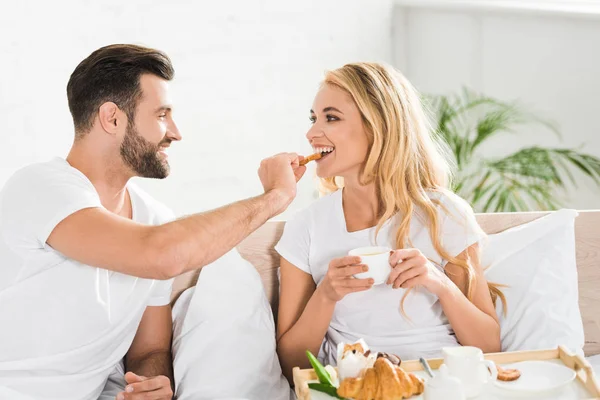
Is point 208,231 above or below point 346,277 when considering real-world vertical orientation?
above

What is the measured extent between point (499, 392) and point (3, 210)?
44.7 inches

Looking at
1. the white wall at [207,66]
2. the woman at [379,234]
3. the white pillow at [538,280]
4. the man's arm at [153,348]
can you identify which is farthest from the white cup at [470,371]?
the white wall at [207,66]

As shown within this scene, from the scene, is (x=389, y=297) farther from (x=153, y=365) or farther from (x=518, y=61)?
(x=518, y=61)

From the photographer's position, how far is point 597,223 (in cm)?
221

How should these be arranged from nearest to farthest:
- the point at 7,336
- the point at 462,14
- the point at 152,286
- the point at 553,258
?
the point at 7,336, the point at 152,286, the point at 553,258, the point at 462,14

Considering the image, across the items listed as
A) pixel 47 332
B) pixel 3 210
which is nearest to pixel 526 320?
pixel 47 332

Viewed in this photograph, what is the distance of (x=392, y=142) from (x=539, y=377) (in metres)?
0.72

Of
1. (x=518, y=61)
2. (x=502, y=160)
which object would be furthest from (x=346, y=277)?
(x=518, y=61)

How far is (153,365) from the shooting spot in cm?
184

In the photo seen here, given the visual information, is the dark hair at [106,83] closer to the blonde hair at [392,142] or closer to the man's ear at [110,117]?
the man's ear at [110,117]

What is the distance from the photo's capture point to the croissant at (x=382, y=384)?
132 cm

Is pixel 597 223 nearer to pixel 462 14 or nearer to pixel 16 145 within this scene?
pixel 462 14

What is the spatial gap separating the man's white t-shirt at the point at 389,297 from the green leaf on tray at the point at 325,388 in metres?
0.48

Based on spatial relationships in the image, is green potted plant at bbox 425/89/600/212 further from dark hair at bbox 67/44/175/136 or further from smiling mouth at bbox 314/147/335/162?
dark hair at bbox 67/44/175/136
